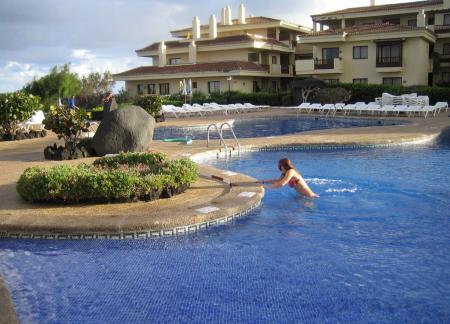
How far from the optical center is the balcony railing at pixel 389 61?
39188 mm

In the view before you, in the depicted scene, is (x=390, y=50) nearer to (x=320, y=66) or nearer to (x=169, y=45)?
(x=320, y=66)

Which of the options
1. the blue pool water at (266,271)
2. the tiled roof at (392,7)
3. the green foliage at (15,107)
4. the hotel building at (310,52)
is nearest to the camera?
the blue pool water at (266,271)

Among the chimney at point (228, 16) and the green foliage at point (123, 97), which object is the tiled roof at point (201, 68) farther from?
the chimney at point (228, 16)

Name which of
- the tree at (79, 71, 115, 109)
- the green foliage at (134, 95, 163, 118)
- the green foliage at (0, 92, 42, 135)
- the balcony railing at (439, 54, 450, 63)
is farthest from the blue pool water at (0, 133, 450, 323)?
the tree at (79, 71, 115, 109)

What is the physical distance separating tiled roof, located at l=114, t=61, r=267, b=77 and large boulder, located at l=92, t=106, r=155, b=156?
31.5 m

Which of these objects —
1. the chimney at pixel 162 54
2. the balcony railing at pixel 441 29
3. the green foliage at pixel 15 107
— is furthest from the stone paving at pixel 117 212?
the chimney at pixel 162 54

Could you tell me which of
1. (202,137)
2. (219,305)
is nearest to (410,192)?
(219,305)

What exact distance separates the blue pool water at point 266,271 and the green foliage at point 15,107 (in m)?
12.8

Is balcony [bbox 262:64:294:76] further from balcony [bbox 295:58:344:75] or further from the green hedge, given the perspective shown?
the green hedge

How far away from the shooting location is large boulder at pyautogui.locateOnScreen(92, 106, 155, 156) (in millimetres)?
13383

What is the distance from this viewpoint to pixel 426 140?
56.4 feet

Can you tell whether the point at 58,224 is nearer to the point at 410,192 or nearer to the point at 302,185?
the point at 302,185

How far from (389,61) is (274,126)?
1864cm

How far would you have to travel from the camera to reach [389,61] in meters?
39.7
